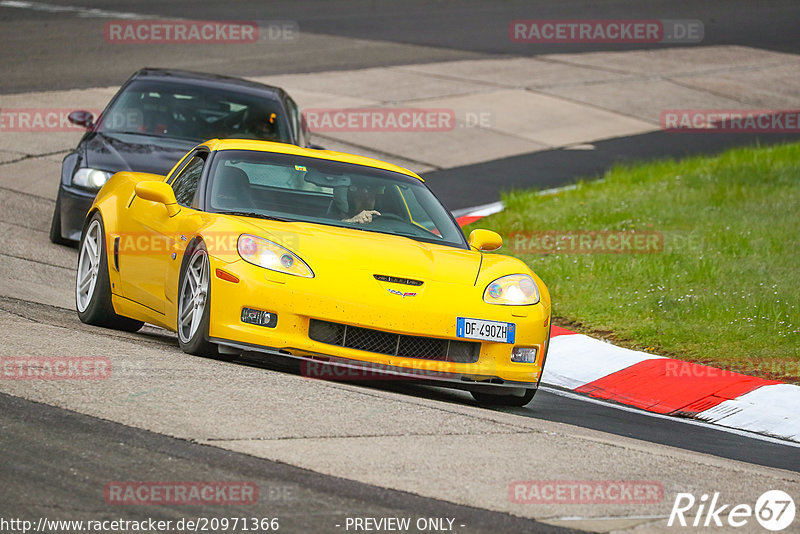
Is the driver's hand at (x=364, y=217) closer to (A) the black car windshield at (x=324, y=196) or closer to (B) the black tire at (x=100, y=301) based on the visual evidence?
(A) the black car windshield at (x=324, y=196)

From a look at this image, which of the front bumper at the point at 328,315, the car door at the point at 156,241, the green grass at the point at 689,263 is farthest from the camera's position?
the green grass at the point at 689,263

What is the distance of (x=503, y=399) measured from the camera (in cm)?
784

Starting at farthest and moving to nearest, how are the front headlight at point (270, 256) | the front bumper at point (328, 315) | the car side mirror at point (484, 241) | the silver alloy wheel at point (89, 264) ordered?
the silver alloy wheel at point (89, 264) < the car side mirror at point (484, 241) < the front headlight at point (270, 256) < the front bumper at point (328, 315)

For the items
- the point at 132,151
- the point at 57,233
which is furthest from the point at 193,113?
the point at 57,233

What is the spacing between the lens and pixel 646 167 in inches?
722

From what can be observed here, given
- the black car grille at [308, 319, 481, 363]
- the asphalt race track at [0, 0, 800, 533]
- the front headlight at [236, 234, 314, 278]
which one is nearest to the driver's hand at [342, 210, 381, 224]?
the front headlight at [236, 234, 314, 278]

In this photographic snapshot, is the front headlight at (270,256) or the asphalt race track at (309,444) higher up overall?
the front headlight at (270,256)

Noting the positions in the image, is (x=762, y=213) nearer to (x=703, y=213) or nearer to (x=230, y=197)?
(x=703, y=213)

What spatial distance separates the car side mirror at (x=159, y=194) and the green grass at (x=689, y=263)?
3.91 metres

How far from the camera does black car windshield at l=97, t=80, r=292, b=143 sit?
1255 centimetres

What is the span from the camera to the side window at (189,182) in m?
8.30

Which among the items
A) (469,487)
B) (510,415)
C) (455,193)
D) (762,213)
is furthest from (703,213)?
(469,487)

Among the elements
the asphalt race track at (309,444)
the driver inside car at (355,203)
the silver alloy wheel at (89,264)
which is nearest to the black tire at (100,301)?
the silver alloy wheel at (89,264)

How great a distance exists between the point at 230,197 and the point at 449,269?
1513 mm
